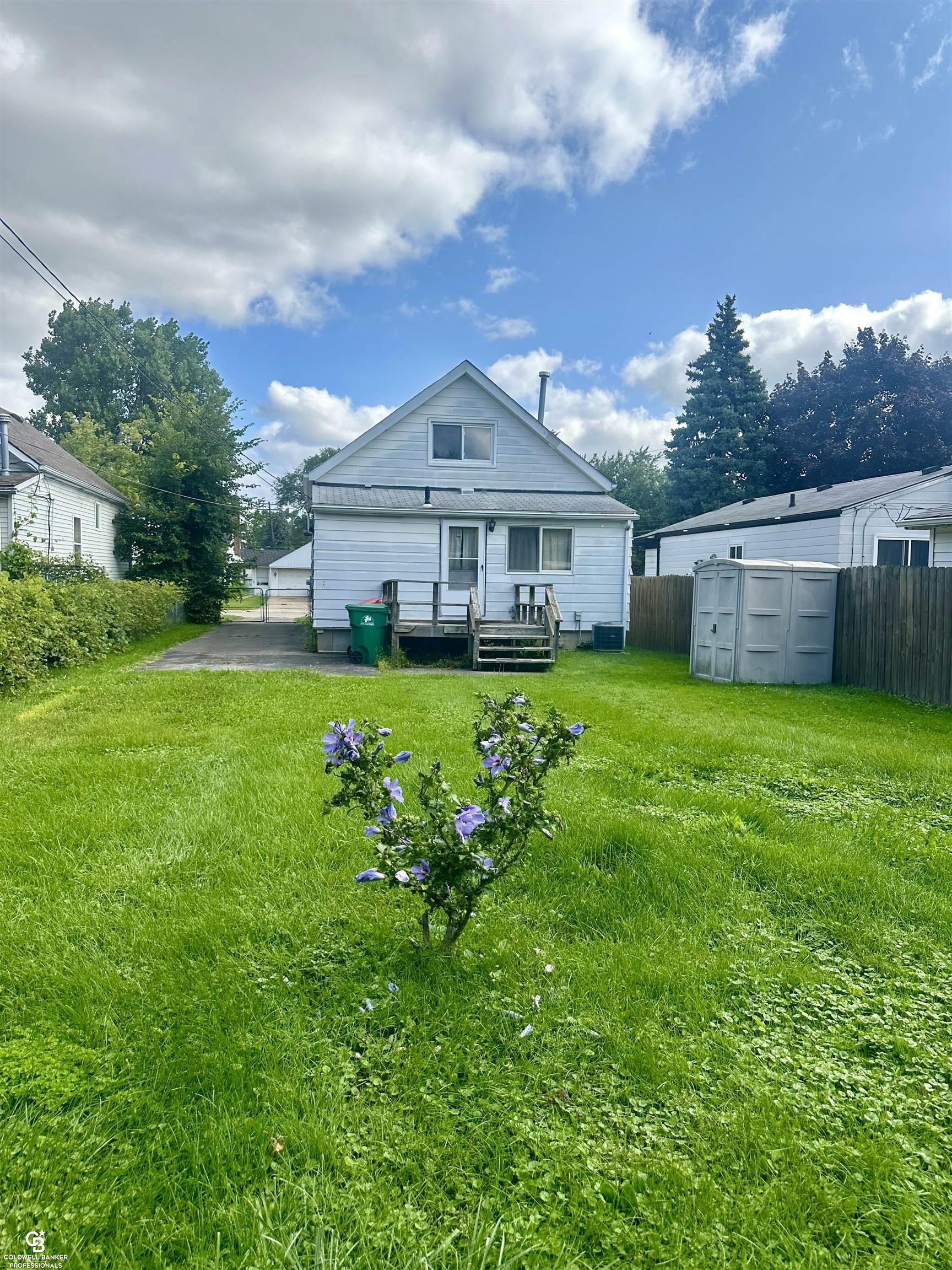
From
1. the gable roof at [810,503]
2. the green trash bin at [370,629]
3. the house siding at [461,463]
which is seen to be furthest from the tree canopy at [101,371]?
the green trash bin at [370,629]

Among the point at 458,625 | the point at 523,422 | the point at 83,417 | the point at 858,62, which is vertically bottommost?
the point at 458,625

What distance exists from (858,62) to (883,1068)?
48.1 ft

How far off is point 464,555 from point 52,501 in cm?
1201

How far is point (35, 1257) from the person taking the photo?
1544mm

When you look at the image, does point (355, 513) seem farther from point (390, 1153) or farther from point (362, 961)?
point (390, 1153)

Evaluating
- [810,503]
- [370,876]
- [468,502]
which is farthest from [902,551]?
[370,876]

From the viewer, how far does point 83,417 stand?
1895 inches

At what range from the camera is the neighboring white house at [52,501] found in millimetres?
16562

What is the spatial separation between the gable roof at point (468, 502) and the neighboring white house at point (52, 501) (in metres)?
8.02

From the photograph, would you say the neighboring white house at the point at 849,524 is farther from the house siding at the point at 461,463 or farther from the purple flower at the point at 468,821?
the purple flower at the point at 468,821

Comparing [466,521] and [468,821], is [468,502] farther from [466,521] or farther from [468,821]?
[468,821]

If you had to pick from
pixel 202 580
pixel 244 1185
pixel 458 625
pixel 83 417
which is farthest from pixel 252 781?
pixel 83 417

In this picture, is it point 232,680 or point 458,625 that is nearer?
point 232,680

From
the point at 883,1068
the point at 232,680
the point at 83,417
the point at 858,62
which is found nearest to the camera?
the point at 883,1068
